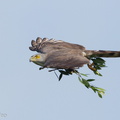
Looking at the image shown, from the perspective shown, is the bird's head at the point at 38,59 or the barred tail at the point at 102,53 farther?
the barred tail at the point at 102,53

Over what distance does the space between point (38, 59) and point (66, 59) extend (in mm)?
1795

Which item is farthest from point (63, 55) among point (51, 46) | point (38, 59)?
point (51, 46)

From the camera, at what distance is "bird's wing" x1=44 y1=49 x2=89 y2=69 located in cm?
1476

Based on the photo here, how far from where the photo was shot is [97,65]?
16469mm

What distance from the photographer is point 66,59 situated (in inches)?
610

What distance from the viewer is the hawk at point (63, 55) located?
15.0 m

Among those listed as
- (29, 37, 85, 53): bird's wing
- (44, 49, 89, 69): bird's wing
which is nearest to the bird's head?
(44, 49, 89, 69): bird's wing

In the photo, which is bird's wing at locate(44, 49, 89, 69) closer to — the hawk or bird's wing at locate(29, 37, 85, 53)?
the hawk

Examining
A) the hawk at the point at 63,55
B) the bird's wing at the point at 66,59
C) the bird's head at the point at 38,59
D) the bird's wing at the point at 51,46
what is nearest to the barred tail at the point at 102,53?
the hawk at the point at 63,55

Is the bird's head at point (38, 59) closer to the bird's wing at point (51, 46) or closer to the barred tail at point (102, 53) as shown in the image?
the bird's wing at point (51, 46)

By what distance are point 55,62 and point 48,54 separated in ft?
6.10

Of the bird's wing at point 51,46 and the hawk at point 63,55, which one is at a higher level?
the bird's wing at point 51,46

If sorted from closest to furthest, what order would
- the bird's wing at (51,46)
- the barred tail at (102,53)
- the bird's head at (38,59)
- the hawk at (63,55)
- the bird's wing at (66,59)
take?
the bird's wing at (66,59) < the hawk at (63,55) < the bird's head at (38,59) < the barred tail at (102,53) < the bird's wing at (51,46)

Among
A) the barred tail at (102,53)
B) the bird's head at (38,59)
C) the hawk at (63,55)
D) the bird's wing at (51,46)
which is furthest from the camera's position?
the bird's wing at (51,46)
